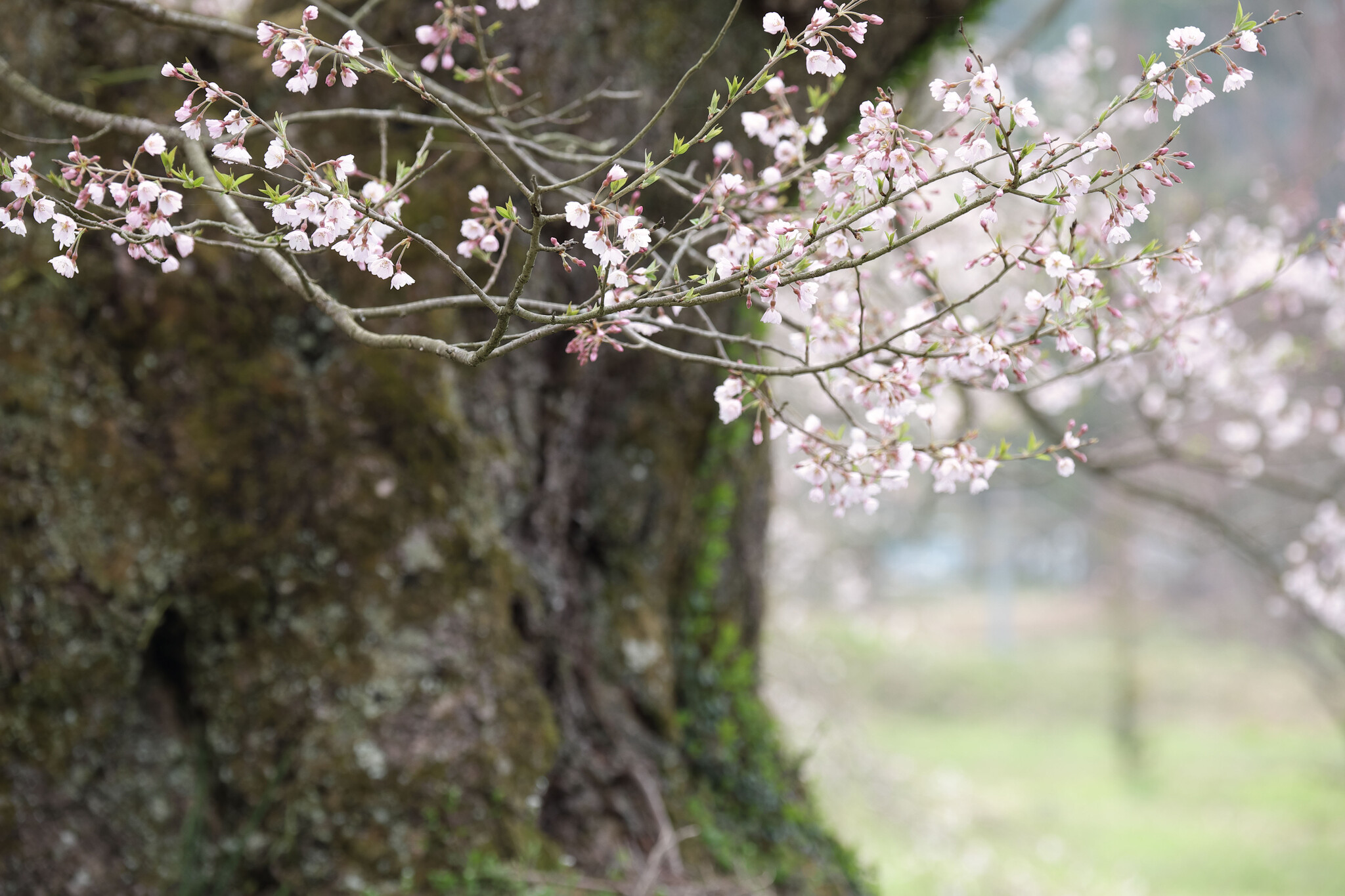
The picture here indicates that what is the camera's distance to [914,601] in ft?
75.6

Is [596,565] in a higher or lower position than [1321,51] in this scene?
lower

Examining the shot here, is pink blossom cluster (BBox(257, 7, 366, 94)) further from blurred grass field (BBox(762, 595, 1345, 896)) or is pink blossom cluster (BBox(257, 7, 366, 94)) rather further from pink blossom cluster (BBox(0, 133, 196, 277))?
blurred grass field (BBox(762, 595, 1345, 896))

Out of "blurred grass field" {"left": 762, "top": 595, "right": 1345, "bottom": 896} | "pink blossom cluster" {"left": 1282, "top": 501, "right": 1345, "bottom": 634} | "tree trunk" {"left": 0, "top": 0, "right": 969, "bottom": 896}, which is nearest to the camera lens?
"tree trunk" {"left": 0, "top": 0, "right": 969, "bottom": 896}

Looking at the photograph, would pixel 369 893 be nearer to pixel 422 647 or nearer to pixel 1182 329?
pixel 422 647

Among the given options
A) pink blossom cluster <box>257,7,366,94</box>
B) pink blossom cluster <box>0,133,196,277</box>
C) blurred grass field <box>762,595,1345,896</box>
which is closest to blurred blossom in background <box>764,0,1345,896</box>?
blurred grass field <box>762,595,1345,896</box>

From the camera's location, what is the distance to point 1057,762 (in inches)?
477

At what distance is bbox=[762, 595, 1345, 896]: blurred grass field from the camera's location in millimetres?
7812

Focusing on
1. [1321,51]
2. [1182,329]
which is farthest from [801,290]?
[1321,51]

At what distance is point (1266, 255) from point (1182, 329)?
3686mm

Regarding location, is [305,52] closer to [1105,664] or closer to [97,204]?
[97,204]

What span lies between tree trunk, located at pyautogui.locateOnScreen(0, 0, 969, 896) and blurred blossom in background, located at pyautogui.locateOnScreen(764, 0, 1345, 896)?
1.44 m

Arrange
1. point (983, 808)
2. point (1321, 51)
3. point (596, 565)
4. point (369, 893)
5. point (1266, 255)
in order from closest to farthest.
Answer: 1. point (369, 893)
2. point (596, 565)
3. point (1266, 255)
4. point (983, 808)
5. point (1321, 51)

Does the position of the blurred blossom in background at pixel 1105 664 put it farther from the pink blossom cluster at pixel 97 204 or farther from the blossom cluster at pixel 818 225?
the pink blossom cluster at pixel 97 204

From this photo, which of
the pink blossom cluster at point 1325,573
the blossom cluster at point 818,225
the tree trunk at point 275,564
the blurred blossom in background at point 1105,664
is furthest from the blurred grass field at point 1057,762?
the pink blossom cluster at point 1325,573
